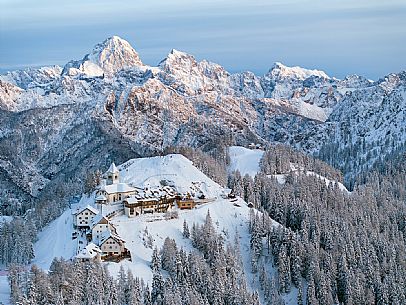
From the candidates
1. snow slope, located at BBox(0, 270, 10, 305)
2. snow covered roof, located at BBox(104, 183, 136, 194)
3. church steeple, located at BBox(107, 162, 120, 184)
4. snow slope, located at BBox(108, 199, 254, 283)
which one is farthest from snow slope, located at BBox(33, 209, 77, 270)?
church steeple, located at BBox(107, 162, 120, 184)

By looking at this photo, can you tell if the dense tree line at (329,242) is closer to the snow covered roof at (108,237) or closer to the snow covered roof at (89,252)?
the snow covered roof at (108,237)

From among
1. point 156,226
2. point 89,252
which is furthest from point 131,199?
point 89,252

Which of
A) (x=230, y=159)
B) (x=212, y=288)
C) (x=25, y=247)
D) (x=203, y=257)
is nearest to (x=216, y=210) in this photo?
(x=203, y=257)

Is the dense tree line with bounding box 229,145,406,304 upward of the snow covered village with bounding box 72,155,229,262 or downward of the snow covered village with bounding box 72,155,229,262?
downward

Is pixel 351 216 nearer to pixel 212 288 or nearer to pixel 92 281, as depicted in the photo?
pixel 212 288

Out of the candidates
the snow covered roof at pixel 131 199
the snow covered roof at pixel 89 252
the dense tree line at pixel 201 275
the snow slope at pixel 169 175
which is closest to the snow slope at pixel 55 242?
the snow covered roof at pixel 89 252

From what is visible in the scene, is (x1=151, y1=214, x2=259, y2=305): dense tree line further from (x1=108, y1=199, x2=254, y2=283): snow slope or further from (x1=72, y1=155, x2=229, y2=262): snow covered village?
(x1=72, y1=155, x2=229, y2=262): snow covered village

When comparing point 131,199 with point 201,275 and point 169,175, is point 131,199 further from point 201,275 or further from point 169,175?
point 201,275
